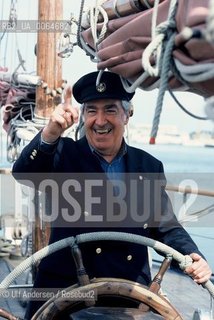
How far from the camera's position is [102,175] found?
9.23 ft

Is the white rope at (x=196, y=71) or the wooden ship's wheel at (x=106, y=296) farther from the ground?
the white rope at (x=196, y=71)

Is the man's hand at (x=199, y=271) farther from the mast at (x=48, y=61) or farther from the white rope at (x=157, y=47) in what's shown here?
the mast at (x=48, y=61)

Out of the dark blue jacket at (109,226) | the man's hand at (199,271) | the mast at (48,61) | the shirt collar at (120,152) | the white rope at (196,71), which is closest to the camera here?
the white rope at (196,71)

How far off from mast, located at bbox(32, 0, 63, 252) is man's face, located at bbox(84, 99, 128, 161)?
1813 millimetres

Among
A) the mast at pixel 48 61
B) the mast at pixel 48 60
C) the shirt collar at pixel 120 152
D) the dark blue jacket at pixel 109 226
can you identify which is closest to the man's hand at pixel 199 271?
the dark blue jacket at pixel 109 226

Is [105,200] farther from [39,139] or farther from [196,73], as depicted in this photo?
[196,73]

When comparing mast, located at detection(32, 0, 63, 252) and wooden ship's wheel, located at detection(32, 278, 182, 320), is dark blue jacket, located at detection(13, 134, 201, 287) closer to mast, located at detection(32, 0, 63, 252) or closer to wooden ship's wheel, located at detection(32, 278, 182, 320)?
wooden ship's wheel, located at detection(32, 278, 182, 320)

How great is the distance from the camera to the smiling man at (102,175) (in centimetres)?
269

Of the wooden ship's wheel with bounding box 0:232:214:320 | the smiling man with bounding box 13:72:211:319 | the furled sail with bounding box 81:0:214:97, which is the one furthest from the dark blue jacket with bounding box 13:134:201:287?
the furled sail with bounding box 81:0:214:97

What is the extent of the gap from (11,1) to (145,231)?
5.00 meters

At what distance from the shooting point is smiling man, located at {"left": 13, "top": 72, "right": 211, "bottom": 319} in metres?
2.69

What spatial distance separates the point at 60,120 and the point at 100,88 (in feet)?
1.07

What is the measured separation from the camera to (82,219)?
277 centimetres

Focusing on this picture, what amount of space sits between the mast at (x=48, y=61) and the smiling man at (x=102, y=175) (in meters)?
1.73
